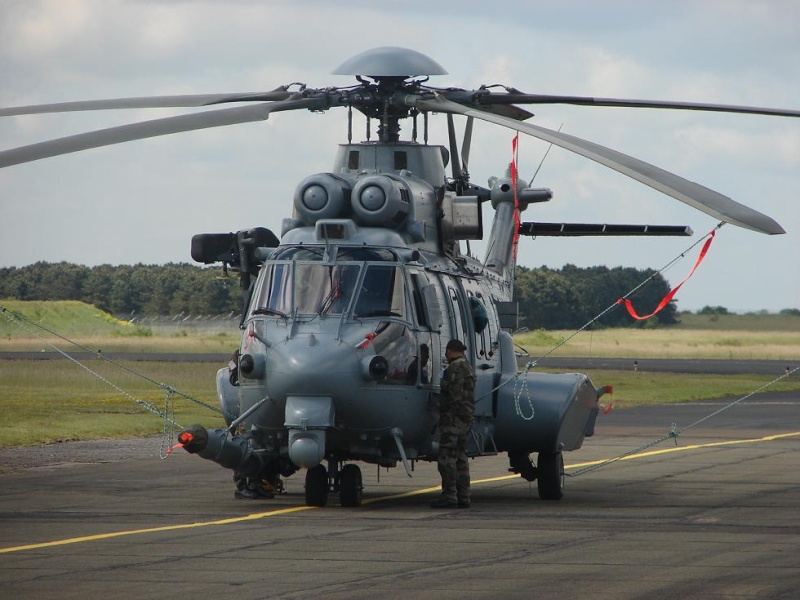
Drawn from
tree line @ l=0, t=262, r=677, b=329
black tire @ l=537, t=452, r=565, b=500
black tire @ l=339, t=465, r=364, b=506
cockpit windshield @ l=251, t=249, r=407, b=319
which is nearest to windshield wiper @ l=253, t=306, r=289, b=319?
cockpit windshield @ l=251, t=249, r=407, b=319

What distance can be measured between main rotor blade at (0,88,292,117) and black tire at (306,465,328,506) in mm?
4067

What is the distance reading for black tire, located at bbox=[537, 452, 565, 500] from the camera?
695 inches

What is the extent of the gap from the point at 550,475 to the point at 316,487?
300cm

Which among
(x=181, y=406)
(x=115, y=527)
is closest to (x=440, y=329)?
(x=115, y=527)

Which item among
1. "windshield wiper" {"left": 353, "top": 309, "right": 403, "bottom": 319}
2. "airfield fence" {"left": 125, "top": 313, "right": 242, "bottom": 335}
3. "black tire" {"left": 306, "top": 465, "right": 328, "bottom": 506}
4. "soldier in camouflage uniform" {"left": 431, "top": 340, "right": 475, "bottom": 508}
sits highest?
"airfield fence" {"left": 125, "top": 313, "right": 242, "bottom": 335}

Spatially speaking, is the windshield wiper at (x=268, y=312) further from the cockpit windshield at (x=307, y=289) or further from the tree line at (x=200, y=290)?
the tree line at (x=200, y=290)

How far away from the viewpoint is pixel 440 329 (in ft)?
55.1

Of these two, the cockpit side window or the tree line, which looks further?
the tree line

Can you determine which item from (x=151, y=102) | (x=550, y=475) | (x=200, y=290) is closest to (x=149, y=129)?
(x=151, y=102)

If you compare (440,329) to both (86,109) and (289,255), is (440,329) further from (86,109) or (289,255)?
(86,109)

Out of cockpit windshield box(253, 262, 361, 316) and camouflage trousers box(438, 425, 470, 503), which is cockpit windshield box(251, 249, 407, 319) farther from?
camouflage trousers box(438, 425, 470, 503)

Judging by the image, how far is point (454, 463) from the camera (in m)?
16.2

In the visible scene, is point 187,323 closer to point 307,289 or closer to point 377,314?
point 307,289

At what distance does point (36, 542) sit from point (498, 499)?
6.33 metres
